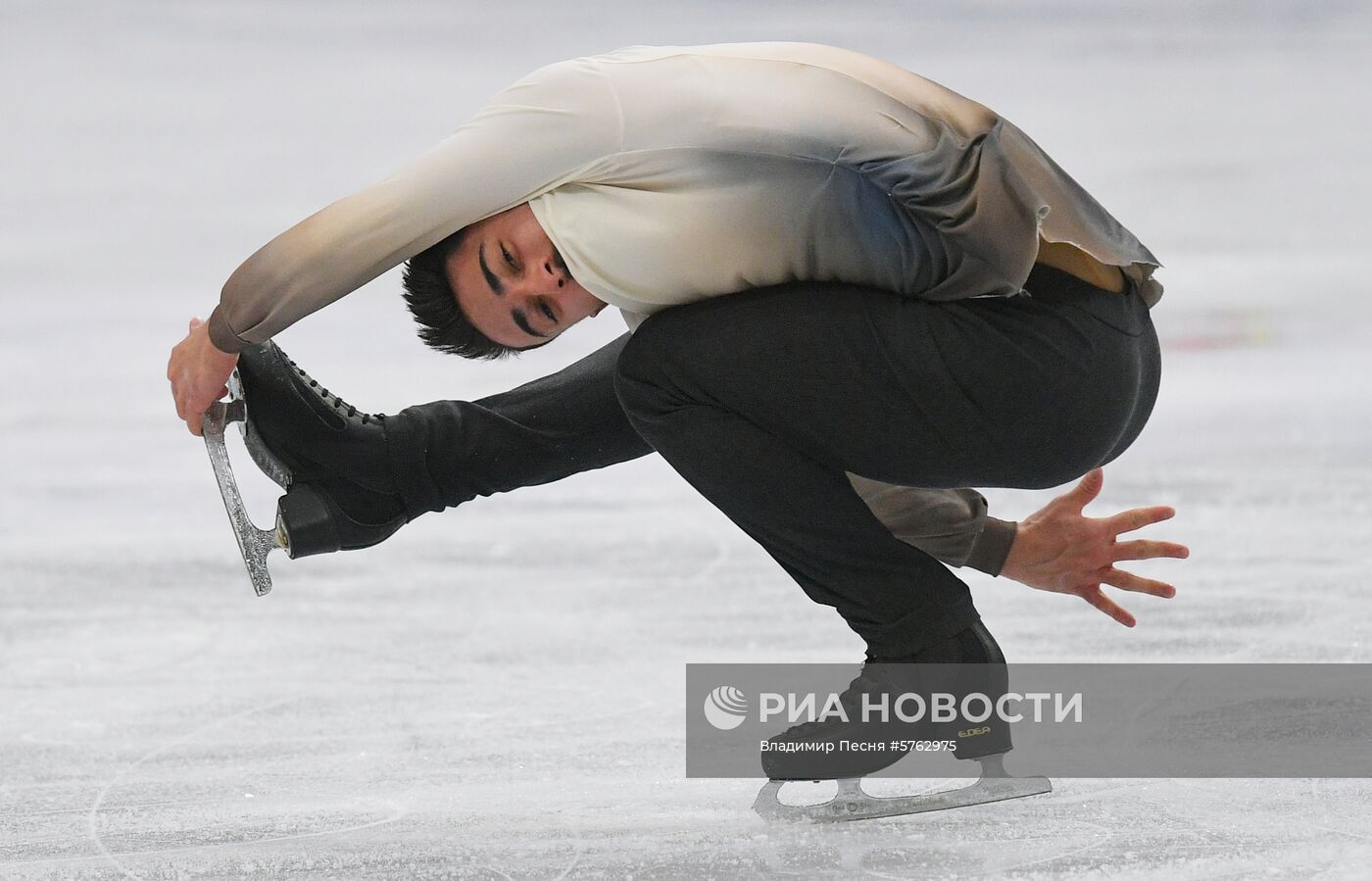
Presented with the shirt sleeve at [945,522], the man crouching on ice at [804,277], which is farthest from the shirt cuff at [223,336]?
the shirt sleeve at [945,522]

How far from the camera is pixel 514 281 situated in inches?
48.1

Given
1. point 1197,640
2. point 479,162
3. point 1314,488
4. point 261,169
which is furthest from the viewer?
point 261,169

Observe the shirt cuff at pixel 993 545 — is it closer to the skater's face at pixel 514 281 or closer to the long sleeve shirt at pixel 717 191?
the long sleeve shirt at pixel 717 191

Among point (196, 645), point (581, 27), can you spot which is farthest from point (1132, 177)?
point (196, 645)

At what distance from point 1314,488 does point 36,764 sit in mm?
2089

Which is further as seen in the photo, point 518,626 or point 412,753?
point 518,626

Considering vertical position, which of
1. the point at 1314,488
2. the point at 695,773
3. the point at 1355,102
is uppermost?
the point at 1355,102

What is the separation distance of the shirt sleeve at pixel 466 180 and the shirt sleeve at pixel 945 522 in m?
0.39

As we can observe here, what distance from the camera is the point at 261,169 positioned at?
4488mm

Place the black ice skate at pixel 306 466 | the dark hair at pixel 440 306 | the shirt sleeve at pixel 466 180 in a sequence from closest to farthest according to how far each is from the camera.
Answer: the shirt sleeve at pixel 466 180 → the dark hair at pixel 440 306 → the black ice skate at pixel 306 466

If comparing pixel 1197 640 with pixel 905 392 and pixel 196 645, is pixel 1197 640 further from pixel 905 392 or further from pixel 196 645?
pixel 196 645

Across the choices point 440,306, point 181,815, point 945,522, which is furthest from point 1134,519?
point 181,815

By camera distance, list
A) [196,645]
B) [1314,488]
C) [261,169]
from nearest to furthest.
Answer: [196,645] → [1314,488] → [261,169]

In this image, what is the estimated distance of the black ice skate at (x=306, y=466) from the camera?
53.3 inches
